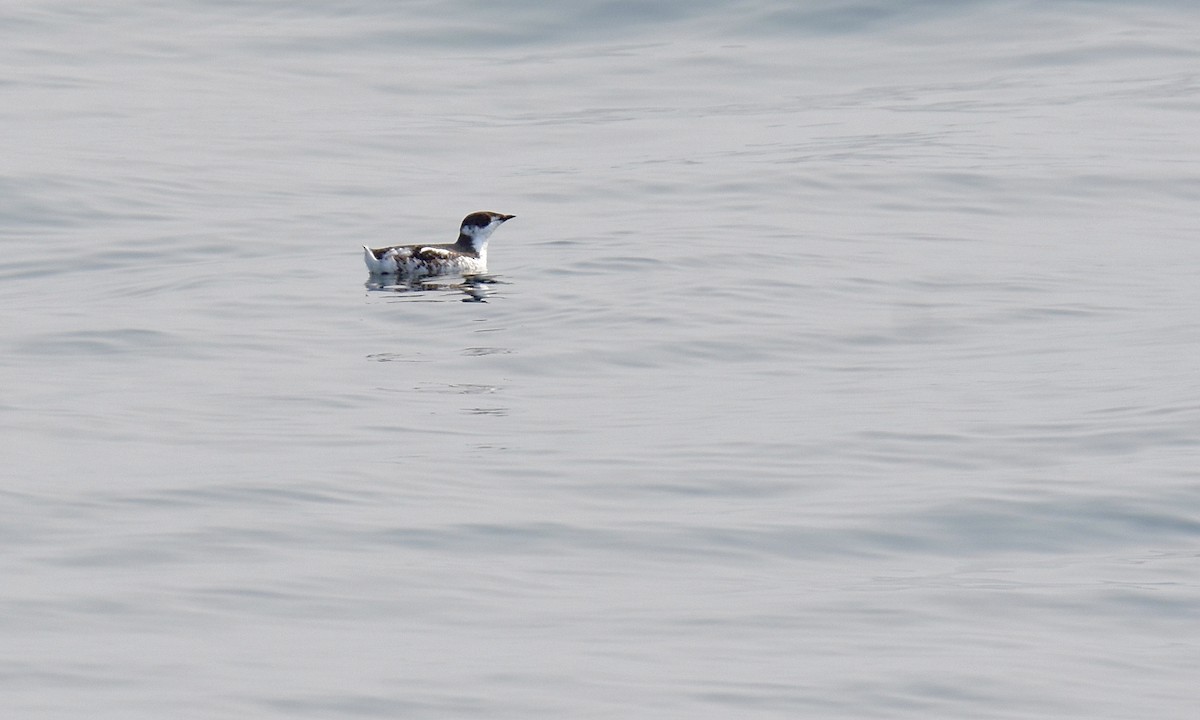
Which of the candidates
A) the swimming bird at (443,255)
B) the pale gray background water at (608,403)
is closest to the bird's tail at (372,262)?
the swimming bird at (443,255)

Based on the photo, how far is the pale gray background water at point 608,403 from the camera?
8.03 meters

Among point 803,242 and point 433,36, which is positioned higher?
point 433,36

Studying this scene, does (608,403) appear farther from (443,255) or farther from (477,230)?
(477,230)

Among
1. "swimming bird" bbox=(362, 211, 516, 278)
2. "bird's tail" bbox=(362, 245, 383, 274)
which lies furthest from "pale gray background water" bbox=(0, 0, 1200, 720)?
"swimming bird" bbox=(362, 211, 516, 278)

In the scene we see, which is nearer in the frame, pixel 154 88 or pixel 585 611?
pixel 585 611

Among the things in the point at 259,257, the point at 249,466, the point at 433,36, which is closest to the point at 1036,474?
the point at 249,466

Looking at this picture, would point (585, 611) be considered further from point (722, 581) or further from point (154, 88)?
point (154, 88)

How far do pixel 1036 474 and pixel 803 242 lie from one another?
9305 millimetres

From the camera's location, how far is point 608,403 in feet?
43.7

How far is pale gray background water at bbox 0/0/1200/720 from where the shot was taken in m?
8.03

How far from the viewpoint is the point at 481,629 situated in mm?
8359

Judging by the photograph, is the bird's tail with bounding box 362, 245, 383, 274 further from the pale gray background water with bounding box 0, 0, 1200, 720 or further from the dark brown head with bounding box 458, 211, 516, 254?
the dark brown head with bounding box 458, 211, 516, 254

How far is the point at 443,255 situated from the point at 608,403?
6456 mm

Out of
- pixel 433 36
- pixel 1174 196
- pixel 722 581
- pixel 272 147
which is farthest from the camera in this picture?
pixel 433 36
